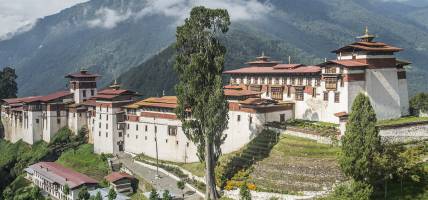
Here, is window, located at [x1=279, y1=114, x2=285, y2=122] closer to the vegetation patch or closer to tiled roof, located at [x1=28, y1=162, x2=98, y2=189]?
the vegetation patch

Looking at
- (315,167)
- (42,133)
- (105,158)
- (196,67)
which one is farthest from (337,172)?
(42,133)

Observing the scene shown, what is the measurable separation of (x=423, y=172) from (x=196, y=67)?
21268mm

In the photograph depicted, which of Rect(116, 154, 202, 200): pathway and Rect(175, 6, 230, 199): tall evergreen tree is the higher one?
Rect(175, 6, 230, 199): tall evergreen tree

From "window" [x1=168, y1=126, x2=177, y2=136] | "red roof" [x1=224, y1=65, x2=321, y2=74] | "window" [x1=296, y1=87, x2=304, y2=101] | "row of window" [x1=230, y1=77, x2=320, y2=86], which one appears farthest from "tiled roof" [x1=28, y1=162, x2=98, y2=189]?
"window" [x1=296, y1=87, x2=304, y2=101]

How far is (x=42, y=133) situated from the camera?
81625 millimetres

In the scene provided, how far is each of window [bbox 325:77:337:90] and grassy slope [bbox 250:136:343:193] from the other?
301 inches

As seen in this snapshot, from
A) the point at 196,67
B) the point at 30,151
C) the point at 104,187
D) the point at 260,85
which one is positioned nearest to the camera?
the point at 196,67

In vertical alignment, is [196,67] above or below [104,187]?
above

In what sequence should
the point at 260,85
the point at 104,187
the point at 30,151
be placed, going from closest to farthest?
the point at 104,187, the point at 260,85, the point at 30,151

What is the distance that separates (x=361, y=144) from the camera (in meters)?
36.5

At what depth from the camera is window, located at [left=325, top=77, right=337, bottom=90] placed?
5238 cm

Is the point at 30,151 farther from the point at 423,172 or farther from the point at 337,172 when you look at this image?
the point at 423,172

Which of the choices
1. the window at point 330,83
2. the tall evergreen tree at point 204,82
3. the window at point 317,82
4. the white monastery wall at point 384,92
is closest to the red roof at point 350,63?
the white monastery wall at point 384,92

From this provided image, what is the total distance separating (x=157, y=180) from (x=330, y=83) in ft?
71.0
